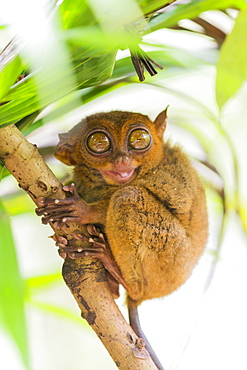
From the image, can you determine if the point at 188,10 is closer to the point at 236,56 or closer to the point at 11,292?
the point at 236,56

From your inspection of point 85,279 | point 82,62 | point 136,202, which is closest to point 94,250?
point 85,279

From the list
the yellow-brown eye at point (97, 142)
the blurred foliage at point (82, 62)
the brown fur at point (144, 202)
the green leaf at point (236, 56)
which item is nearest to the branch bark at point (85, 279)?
the blurred foliage at point (82, 62)

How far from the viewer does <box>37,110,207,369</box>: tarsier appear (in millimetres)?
2070

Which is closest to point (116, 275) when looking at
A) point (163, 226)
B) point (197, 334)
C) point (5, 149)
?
point (163, 226)

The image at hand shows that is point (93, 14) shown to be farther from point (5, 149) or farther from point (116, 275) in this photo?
point (116, 275)

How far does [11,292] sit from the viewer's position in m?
1.54

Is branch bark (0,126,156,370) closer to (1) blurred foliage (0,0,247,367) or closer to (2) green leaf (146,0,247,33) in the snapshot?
(1) blurred foliage (0,0,247,367)

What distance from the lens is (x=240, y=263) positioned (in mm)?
2740

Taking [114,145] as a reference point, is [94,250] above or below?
below

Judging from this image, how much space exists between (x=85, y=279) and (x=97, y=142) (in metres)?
0.69

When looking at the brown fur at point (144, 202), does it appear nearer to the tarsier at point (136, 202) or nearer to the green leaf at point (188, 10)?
the tarsier at point (136, 202)

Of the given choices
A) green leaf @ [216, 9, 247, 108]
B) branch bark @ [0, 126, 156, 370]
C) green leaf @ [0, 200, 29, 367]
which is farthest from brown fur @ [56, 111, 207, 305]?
green leaf @ [216, 9, 247, 108]

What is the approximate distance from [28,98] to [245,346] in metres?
2.41

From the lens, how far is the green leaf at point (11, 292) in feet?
4.51
